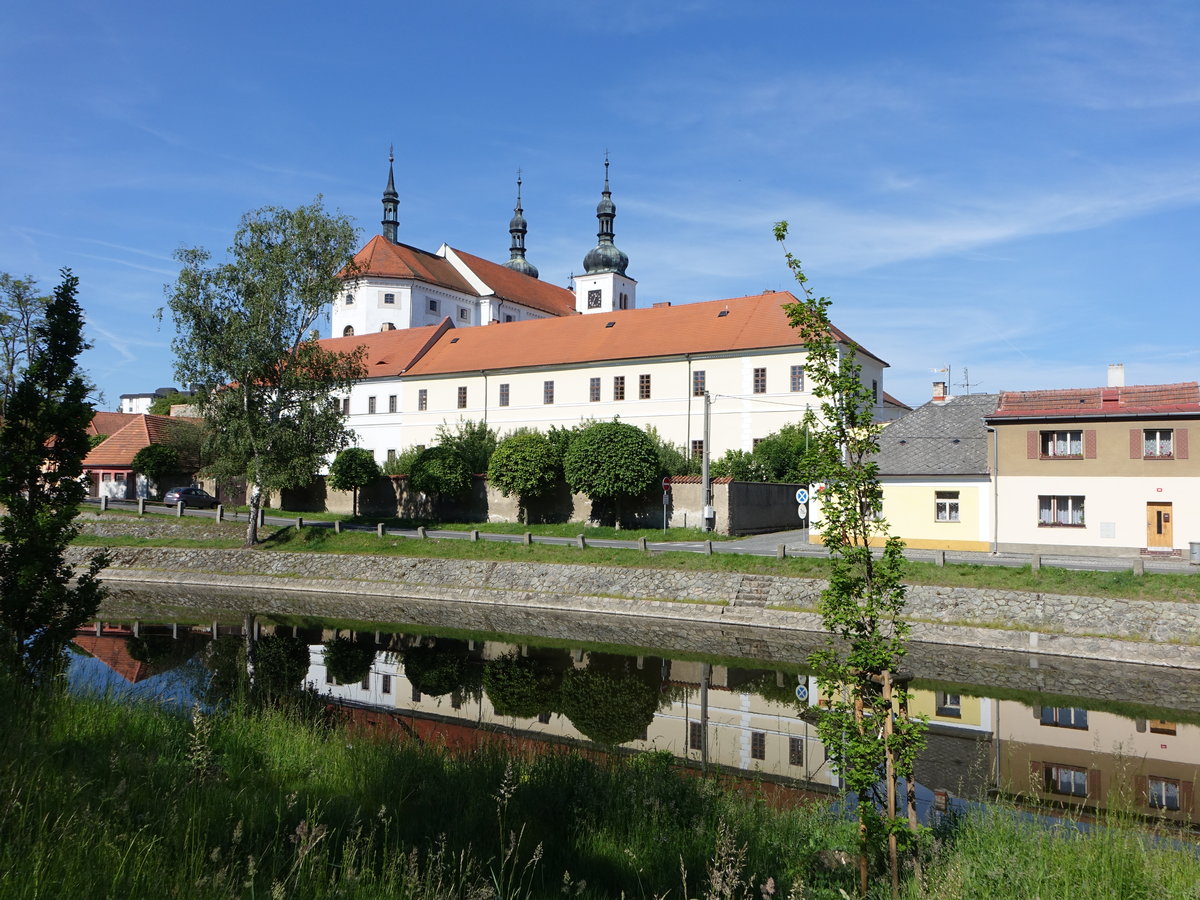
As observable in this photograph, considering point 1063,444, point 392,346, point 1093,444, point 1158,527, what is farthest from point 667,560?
point 392,346

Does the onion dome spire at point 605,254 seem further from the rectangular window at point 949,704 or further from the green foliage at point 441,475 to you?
the rectangular window at point 949,704

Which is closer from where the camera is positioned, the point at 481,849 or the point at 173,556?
the point at 481,849

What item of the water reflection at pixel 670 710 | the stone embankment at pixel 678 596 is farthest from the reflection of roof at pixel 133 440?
the water reflection at pixel 670 710

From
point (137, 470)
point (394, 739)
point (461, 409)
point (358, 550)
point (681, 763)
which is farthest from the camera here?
point (461, 409)

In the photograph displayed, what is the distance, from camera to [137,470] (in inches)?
1828

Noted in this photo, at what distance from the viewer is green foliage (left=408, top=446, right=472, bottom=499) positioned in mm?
40406

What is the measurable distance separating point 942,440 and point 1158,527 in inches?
292

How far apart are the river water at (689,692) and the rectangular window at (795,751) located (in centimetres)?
6

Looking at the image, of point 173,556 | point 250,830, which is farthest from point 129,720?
point 173,556

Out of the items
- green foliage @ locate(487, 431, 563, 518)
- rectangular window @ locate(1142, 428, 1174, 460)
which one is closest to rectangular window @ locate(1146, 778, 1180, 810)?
rectangular window @ locate(1142, 428, 1174, 460)

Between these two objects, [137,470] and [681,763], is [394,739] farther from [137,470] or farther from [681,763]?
[137,470]

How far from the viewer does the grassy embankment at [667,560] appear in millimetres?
20312

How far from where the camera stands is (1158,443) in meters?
27.0

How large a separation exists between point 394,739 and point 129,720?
2.81m
